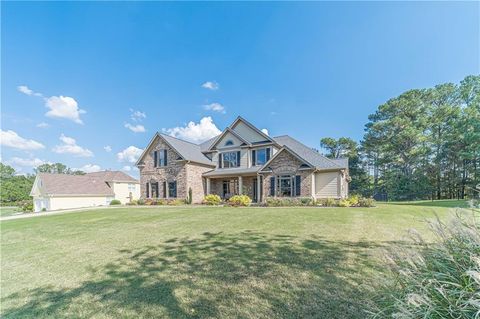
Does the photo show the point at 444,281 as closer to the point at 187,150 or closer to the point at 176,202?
the point at 176,202

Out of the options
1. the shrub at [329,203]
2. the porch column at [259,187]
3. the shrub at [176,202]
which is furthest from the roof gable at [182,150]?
the shrub at [329,203]

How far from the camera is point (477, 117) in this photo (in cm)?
2483

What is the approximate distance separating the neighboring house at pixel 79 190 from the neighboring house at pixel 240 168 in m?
13.1

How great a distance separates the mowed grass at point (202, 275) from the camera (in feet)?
9.97

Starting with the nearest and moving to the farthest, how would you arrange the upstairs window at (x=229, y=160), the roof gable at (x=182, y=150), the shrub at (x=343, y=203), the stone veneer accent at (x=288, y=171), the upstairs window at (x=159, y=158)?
the shrub at (x=343, y=203) < the stone veneer accent at (x=288, y=171) < the roof gable at (x=182, y=150) < the upstairs window at (x=229, y=160) < the upstairs window at (x=159, y=158)

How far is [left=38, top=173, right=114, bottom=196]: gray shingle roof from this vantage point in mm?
27875

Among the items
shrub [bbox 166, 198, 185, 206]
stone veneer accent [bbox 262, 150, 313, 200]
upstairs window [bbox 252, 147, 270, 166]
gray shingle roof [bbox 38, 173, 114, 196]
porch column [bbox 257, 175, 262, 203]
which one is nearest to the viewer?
stone veneer accent [bbox 262, 150, 313, 200]

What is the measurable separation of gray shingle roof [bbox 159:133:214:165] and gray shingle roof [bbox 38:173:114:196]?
1750 cm

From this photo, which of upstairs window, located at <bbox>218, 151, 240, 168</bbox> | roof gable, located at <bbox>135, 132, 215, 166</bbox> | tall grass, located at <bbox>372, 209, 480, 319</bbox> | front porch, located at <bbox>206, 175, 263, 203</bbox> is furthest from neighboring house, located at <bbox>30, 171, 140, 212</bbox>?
tall grass, located at <bbox>372, 209, 480, 319</bbox>

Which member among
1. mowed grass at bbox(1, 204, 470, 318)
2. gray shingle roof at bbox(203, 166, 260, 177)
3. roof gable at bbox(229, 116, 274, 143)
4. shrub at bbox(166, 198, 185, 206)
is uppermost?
roof gable at bbox(229, 116, 274, 143)

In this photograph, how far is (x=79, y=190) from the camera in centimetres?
3005

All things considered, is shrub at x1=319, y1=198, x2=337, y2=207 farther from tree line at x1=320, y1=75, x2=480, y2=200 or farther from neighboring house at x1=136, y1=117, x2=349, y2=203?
tree line at x1=320, y1=75, x2=480, y2=200

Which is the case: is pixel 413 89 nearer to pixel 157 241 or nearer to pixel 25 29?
pixel 157 241

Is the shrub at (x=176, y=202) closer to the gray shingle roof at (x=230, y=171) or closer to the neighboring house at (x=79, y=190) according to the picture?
the gray shingle roof at (x=230, y=171)
